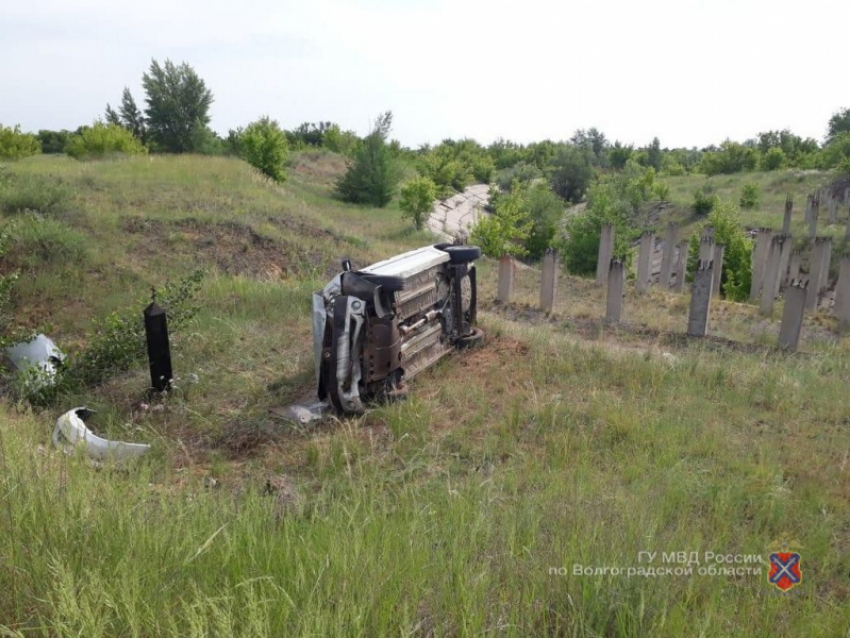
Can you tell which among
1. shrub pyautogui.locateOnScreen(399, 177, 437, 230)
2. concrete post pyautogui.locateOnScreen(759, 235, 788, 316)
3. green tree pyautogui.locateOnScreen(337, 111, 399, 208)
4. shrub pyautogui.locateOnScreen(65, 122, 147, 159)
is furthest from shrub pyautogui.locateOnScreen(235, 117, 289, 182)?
concrete post pyautogui.locateOnScreen(759, 235, 788, 316)

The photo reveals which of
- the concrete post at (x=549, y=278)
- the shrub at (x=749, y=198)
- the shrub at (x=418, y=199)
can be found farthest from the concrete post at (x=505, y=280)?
the shrub at (x=749, y=198)

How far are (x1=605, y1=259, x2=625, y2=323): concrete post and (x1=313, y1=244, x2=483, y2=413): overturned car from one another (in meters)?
5.82

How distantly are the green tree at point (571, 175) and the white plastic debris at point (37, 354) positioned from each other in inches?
1645

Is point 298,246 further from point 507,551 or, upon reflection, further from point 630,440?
point 507,551

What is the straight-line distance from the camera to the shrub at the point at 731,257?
18295mm

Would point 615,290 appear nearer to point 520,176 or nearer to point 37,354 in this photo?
point 37,354

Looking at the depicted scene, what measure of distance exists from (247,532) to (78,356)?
5.71 metres

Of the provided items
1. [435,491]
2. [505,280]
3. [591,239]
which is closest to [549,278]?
[505,280]

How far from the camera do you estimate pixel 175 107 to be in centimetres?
3716

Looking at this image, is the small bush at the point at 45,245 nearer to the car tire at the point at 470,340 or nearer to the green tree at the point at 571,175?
the car tire at the point at 470,340

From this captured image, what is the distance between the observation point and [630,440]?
4668mm

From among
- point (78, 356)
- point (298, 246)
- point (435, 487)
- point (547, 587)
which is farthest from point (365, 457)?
point (298, 246)

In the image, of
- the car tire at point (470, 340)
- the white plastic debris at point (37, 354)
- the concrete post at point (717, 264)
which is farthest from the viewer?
the concrete post at point (717, 264)

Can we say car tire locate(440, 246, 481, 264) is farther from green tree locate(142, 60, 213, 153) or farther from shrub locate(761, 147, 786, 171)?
shrub locate(761, 147, 786, 171)
